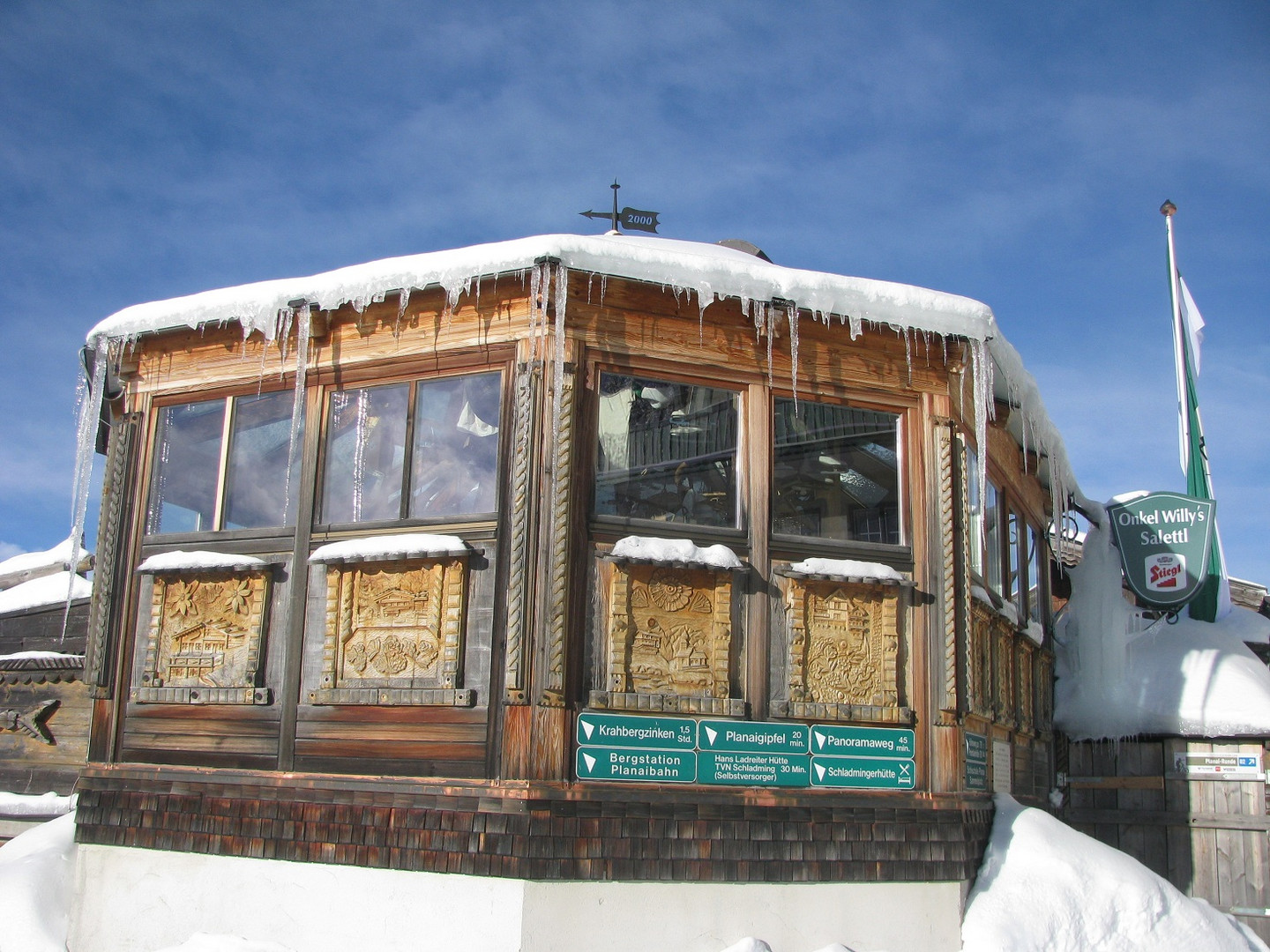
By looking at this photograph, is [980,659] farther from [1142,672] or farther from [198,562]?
[198,562]

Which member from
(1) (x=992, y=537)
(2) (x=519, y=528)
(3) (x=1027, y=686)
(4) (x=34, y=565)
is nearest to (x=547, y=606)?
(2) (x=519, y=528)

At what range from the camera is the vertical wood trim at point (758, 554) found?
27.0 ft

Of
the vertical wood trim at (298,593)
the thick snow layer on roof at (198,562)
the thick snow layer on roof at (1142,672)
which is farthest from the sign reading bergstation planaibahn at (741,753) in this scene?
the thick snow layer on roof at (1142,672)

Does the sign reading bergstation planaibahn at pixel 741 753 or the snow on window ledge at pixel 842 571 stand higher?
the snow on window ledge at pixel 842 571

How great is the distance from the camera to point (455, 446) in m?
8.52

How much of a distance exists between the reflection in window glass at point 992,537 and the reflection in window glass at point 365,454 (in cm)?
503

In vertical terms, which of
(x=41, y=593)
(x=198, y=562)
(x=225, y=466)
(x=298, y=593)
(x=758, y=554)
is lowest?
(x=298, y=593)

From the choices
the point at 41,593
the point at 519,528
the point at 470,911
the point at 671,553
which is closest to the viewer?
the point at 470,911

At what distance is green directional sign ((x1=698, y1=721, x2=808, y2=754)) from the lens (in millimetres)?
7988

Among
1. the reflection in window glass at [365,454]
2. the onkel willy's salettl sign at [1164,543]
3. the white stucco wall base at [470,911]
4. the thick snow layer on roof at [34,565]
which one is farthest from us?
the thick snow layer on roof at [34,565]

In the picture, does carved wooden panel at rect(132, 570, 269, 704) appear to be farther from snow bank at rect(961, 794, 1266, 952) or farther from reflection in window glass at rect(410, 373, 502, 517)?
snow bank at rect(961, 794, 1266, 952)

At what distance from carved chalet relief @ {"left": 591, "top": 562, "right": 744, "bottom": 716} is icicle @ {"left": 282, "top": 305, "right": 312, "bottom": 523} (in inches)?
103

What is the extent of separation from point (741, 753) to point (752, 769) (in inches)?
5.2

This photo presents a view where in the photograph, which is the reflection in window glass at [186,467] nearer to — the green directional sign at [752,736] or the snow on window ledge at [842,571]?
the green directional sign at [752,736]
